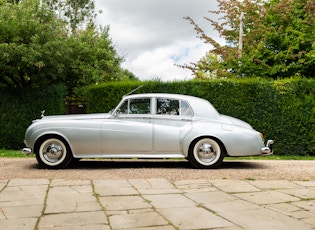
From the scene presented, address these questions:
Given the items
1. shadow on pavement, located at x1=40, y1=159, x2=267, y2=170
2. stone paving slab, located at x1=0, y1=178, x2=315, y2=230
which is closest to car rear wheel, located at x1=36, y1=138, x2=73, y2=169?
shadow on pavement, located at x1=40, y1=159, x2=267, y2=170

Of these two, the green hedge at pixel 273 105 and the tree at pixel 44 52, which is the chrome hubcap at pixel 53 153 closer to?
the tree at pixel 44 52

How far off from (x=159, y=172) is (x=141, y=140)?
0.84 metres

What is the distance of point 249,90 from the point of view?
12.6m

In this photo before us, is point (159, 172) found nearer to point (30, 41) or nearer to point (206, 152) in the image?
point (206, 152)

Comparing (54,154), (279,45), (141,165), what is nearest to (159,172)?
(141,165)

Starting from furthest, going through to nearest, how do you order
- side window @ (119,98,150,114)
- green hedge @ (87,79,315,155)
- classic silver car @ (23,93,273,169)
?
green hedge @ (87,79,315,155) < side window @ (119,98,150,114) < classic silver car @ (23,93,273,169)

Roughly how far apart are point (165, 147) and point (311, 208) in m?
3.66

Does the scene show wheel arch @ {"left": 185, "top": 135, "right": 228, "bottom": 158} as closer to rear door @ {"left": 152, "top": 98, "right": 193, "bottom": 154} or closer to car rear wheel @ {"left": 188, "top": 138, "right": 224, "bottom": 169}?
car rear wheel @ {"left": 188, "top": 138, "right": 224, "bottom": 169}

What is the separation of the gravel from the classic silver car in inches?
12.2

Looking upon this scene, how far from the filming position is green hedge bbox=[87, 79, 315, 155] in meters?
12.4

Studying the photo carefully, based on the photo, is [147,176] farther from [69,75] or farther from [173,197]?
[69,75]

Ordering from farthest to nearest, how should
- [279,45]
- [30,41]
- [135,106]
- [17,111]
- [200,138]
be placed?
[279,45] < [17,111] < [30,41] < [135,106] < [200,138]

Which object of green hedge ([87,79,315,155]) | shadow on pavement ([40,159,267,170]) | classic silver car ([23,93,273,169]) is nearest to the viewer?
classic silver car ([23,93,273,169])

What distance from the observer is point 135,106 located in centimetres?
835
